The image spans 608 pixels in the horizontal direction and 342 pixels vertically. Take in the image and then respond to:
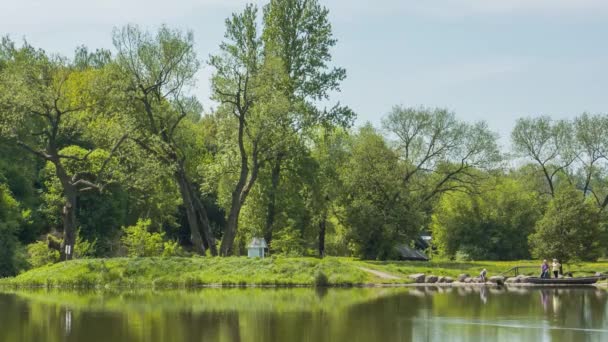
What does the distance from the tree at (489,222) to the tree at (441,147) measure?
1715 millimetres

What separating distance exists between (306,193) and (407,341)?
43799mm

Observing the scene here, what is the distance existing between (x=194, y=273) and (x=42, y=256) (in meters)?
11.4

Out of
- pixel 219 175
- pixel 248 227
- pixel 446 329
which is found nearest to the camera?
pixel 446 329

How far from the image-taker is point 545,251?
55344 millimetres

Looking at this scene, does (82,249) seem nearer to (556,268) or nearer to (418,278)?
(418,278)

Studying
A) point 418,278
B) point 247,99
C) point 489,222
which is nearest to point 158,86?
point 247,99

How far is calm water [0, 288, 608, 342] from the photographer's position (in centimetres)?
2269

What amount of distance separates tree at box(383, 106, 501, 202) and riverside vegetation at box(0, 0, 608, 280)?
6.0 inches

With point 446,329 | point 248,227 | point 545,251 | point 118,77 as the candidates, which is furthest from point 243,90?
point 446,329

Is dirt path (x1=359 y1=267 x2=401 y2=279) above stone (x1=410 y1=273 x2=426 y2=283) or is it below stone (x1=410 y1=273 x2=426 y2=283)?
above

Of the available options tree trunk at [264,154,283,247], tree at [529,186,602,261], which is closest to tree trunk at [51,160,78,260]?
tree trunk at [264,154,283,247]

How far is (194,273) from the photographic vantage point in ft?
152

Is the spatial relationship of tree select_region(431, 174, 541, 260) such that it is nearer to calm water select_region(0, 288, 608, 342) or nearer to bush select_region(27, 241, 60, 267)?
calm water select_region(0, 288, 608, 342)

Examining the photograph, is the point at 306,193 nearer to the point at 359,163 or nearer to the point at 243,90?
the point at 359,163
